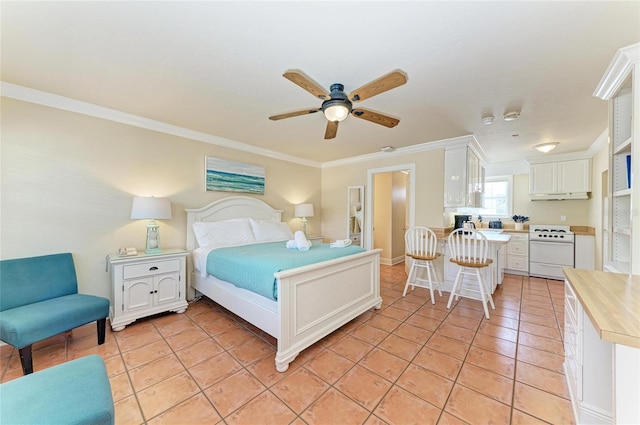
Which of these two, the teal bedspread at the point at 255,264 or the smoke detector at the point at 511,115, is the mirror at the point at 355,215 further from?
the smoke detector at the point at 511,115

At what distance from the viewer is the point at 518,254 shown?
4.72 m

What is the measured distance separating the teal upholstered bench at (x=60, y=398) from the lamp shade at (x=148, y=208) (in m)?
1.85

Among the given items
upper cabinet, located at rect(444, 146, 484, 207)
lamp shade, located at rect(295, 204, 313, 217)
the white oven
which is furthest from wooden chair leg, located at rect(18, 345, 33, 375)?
the white oven

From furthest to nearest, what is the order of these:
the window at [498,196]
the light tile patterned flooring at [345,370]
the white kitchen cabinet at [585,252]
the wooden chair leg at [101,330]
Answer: the window at [498,196], the white kitchen cabinet at [585,252], the wooden chair leg at [101,330], the light tile patterned flooring at [345,370]

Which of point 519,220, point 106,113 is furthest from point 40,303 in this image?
point 519,220

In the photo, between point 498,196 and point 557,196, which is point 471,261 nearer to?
point 557,196

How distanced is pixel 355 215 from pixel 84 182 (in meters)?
4.20

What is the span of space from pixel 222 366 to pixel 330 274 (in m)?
1.19

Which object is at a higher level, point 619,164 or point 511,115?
point 511,115

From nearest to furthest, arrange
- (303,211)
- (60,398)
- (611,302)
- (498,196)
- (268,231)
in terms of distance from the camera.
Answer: (60,398), (611,302), (268,231), (303,211), (498,196)

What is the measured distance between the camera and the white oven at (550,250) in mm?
4298

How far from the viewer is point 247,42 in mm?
1648

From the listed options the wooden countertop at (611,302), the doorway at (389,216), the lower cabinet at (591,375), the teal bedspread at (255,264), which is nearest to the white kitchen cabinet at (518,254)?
the doorway at (389,216)

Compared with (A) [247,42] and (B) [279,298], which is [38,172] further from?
(B) [279,298]
